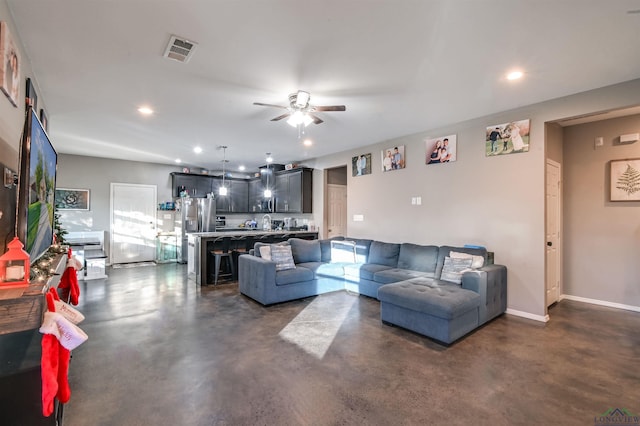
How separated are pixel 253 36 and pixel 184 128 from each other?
3005 millimetres

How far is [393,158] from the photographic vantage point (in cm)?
549

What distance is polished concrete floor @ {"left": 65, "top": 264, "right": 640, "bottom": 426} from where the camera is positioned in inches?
79.6

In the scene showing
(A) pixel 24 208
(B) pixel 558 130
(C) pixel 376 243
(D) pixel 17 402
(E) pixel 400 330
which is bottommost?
Answer: (E) pixel 400 330

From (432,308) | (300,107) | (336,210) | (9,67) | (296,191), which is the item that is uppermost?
(300,107)

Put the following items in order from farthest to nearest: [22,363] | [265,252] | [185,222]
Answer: [185,222] < [265,252] < [22,363]

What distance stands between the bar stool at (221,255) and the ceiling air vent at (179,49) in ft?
12.1

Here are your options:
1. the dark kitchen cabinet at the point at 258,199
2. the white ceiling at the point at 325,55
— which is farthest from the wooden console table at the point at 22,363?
the dark kitchen cabinet at the point at 258,199

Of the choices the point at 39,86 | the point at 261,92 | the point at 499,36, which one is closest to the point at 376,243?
the point at 261,92

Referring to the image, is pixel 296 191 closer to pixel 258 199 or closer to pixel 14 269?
pixel 258 199

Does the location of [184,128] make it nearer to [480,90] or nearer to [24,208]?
[24,208]

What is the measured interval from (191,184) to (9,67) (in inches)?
260

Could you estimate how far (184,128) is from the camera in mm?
4852

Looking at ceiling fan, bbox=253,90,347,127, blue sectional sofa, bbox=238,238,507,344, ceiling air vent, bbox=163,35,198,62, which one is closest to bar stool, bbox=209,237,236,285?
blue sectional sofa, bbox=238,238,507,344

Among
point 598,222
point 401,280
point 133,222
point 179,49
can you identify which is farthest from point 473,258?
point 133,222
